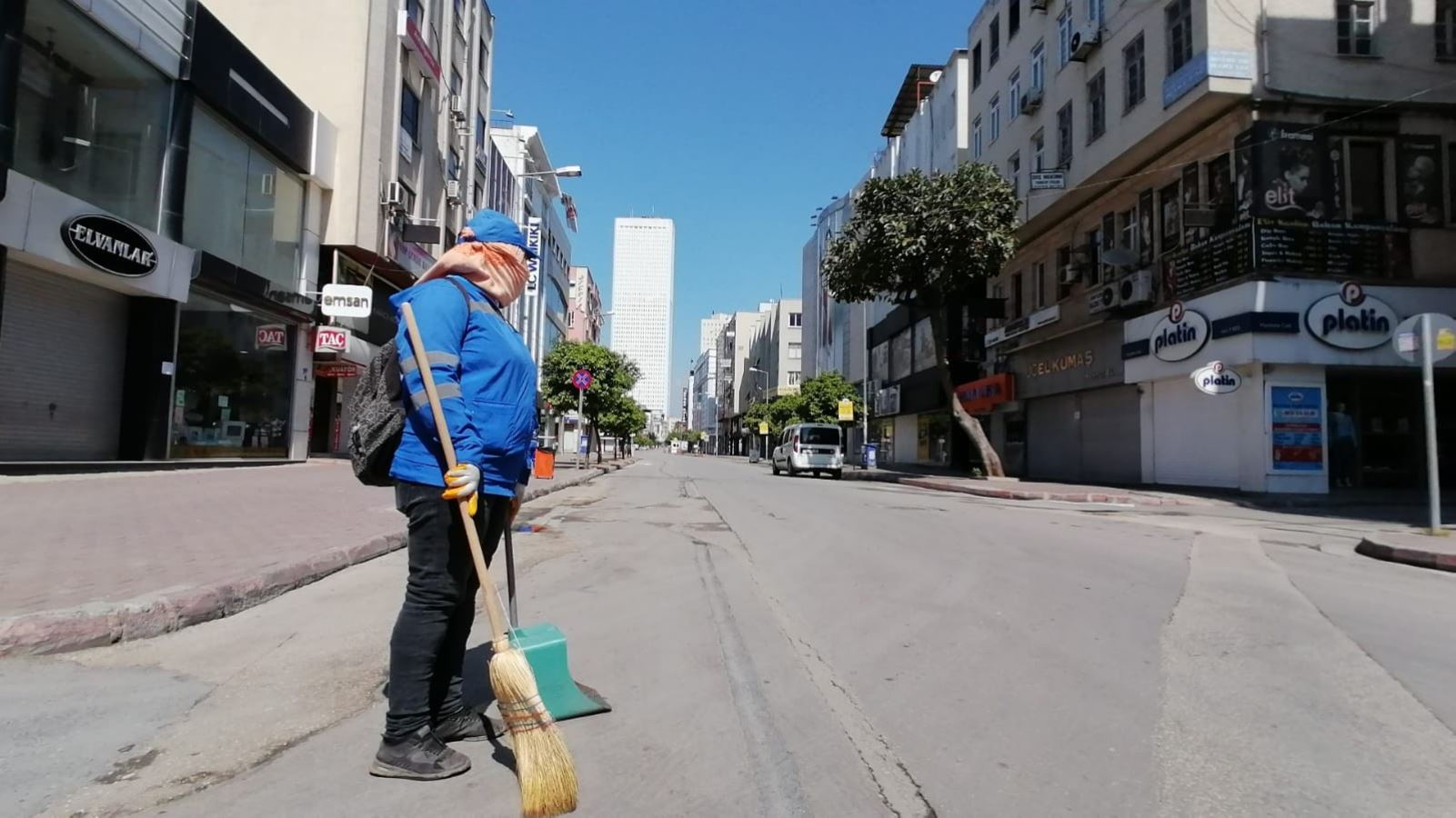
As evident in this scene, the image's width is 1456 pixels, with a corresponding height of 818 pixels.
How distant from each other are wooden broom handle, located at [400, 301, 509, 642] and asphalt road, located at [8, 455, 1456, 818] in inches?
23.7

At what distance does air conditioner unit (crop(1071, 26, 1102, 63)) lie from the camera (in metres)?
23.4

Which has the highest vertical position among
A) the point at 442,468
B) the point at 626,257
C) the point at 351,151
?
the point at 626,257

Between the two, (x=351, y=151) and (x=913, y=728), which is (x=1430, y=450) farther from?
(x=351, y=151)

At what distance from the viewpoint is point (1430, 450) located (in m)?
10.0

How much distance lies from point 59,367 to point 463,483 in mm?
15920

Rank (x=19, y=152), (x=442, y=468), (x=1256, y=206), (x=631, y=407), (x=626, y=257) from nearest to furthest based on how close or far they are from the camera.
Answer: (x=442, y=468) → (x=19, y=152) → (x=1256, y=206) → (x=631, y=407) → (x=626, y=257)

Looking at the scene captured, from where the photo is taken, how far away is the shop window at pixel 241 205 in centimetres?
1745

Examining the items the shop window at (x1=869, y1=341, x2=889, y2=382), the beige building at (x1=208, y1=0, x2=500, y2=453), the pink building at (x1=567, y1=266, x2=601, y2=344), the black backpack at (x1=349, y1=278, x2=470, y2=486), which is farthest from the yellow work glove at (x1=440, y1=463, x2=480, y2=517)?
the pink building at (x1=567, y1=266, x2=601, y2=344)

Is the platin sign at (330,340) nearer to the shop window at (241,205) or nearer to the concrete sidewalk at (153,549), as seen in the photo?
the shop window at (241,205)

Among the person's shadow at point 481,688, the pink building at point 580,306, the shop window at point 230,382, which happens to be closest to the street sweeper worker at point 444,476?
the person's shadow at point 481,688

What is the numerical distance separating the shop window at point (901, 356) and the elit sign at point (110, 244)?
110ft

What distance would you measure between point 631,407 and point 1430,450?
4038 centimetres

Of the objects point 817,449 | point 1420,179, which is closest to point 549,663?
point 1420,179

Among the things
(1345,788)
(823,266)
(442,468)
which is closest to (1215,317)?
(823,266)
